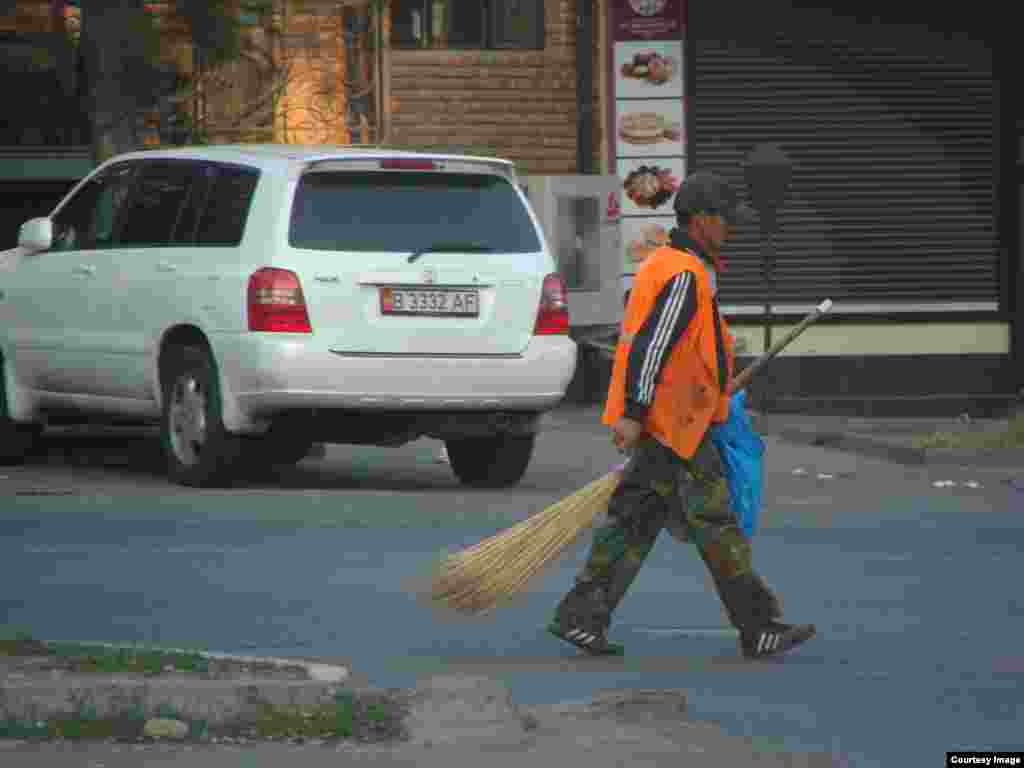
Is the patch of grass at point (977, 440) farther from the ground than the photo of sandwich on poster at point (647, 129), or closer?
closer

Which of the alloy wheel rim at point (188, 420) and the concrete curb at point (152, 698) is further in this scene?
the alloy wheel rim at point (188, 420)

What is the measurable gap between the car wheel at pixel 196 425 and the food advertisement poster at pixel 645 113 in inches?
475

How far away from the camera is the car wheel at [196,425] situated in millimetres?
13859

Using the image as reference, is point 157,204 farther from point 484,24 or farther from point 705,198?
point 484,24

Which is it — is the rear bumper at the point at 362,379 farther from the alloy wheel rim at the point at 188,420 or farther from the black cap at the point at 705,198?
the black cap at the point at 705,198

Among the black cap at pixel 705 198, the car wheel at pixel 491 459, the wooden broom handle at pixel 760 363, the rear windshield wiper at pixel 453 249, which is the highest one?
the black cap at pixel 705 198

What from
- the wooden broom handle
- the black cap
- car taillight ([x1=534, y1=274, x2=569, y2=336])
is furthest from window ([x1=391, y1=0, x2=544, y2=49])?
the black cap

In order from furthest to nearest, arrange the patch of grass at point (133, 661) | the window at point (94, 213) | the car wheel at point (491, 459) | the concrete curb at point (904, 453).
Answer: the concrete curb at point (904, 453) → the window at point (94, 213) → the car wheel at point (491, 459) → the patch of grass at point (133, 661)

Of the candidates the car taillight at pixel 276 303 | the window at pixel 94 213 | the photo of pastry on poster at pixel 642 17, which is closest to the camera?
the car taillight at pixel 276 303

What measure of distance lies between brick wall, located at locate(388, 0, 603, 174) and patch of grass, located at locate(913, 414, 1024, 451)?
790 cm

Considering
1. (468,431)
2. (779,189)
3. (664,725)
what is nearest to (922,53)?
(779,189)

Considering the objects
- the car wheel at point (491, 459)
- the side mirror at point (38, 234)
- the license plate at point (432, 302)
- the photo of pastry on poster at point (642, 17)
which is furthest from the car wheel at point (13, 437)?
the photo of pastry on poster at point (642, 17)

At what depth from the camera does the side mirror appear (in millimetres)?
14898

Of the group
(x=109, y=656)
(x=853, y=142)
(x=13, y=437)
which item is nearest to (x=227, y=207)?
(x=13, y=437)
